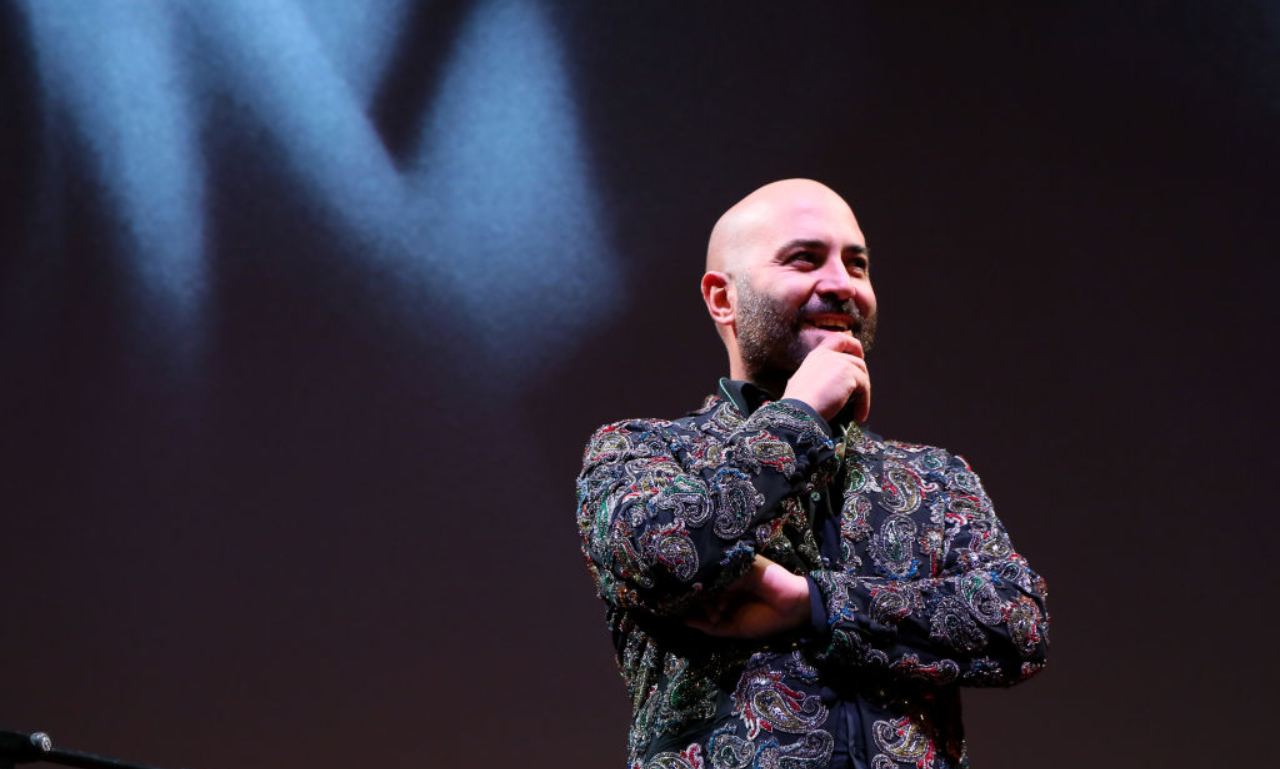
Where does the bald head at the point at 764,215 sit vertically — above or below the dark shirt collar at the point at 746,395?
above

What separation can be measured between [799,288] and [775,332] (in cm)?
6

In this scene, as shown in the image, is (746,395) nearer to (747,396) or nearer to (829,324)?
(747,396)

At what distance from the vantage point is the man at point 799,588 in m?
1.46

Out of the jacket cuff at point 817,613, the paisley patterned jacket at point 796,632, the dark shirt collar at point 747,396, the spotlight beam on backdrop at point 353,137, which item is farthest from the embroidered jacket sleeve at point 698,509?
the spotlight beam on backdrop at point 353,137

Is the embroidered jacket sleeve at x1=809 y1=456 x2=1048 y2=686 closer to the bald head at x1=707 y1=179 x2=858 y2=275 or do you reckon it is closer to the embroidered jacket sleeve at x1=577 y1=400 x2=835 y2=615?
the embroidered jacket sleeve at x1=577 y1=400 x2=835 y2=615

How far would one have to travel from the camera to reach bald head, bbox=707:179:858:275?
5.96ft

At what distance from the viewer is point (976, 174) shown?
2.90 meters

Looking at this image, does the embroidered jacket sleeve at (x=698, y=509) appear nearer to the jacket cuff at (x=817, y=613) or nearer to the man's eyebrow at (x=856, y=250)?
the jacket cuff at (x=817, y=613)

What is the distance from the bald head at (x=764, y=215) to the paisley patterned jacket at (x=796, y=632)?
12.8 inches

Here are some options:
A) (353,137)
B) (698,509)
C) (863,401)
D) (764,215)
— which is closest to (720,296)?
(764,215)

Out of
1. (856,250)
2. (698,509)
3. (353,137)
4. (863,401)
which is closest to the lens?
(698,509)

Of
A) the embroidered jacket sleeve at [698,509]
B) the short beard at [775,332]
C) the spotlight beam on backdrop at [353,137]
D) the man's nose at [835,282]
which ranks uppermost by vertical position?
the spotlight beam on backdrop at [353,137]

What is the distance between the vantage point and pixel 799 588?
59.3 inches

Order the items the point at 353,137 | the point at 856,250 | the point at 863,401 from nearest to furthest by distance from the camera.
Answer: the point at 863,401
the point at 856,250
the point at 353,137
